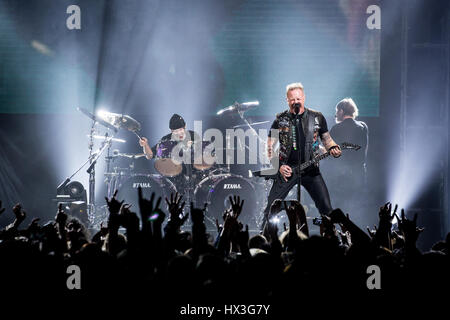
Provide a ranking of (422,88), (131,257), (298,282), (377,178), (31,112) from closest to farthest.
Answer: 1. (298,282)
2. (131,257)
3. (422,88)
4. (377,178)
5. (31,112)

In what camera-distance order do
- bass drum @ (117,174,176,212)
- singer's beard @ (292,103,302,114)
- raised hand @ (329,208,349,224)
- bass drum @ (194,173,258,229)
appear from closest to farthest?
raised hand @ (329,208,349,224), singer's beard @ (292,103,302,114), bass drum @ (194,173,258,229), bass drum @ (117,174,176,212)

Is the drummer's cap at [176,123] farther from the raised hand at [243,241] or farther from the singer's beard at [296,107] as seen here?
the raised hand at [243,241]

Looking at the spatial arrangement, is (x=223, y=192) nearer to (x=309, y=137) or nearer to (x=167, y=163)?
(x=167, y=163)

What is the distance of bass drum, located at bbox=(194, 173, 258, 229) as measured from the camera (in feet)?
27.1

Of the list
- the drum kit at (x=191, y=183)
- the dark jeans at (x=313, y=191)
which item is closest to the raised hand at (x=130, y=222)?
the dark jeans at (x=313, y=191)

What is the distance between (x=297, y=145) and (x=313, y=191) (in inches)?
24.1

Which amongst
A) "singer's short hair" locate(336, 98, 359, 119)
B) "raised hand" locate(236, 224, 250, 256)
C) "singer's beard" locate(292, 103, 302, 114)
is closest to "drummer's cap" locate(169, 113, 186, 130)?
"singer's short hair" locate(336, 98, 359, 119)

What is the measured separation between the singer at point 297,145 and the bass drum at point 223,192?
269 centimetres

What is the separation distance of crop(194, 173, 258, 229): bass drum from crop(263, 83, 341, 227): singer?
2.69 m

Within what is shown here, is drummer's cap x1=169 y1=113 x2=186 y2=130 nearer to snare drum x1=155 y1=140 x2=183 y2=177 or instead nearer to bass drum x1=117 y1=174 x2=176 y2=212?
snare drum x1=155 y1=140 x2=183 y2=177

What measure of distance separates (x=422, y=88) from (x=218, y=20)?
4.23 m

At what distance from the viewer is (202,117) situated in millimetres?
9438
